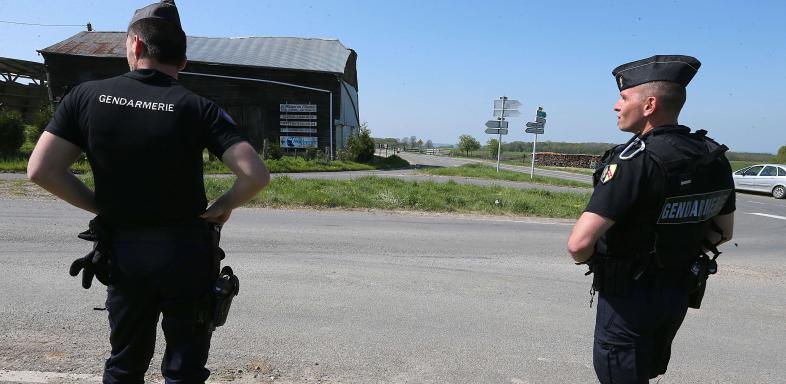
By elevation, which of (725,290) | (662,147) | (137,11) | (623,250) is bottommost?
(725,290)

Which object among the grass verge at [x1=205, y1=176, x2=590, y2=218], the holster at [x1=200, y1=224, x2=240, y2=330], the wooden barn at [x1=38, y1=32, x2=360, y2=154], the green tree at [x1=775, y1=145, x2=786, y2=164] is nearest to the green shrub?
the grass verge at [x1=205, y1=176, x2=590, y2=218]

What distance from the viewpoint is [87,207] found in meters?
2.22

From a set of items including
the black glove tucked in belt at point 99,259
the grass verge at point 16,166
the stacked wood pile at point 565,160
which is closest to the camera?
the black glove tucked in belt at point 99,259

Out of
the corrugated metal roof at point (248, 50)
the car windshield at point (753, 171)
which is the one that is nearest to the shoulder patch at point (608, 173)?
the car windshield at point (753, 171)

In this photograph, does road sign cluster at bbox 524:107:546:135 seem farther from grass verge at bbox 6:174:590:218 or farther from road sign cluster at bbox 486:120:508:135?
grass verge at bbox 6:174:590:218

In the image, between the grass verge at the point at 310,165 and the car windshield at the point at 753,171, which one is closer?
the car windshield at the point at 753,171

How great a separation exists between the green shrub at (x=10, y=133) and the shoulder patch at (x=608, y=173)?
73.6 feet

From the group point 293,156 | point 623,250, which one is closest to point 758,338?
point 623,250

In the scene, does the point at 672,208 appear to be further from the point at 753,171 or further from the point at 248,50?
the point at 248,50

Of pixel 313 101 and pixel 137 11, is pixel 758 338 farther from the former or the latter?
pixel 313 101

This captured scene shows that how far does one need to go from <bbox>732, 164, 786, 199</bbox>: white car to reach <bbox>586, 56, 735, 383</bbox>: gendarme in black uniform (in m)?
23.8

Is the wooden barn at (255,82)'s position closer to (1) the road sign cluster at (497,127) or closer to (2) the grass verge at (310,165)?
(2) the grass verge at (310,165)

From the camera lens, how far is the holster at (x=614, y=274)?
2.14m

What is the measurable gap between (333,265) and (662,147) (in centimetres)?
478
